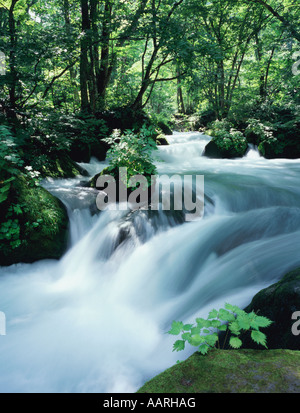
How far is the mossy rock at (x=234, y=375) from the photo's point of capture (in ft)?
4.08

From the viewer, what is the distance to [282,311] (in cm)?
190

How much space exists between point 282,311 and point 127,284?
7.88 ft

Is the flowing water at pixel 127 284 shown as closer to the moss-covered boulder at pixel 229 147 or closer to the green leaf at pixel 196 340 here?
the green leaf at pixel 196 340

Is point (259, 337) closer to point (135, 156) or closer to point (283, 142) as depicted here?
point (135, 156)

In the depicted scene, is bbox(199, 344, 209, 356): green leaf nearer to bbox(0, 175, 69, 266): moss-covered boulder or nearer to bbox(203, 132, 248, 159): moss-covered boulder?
bbox(0, 175, 69, 266): moss-covered boulder

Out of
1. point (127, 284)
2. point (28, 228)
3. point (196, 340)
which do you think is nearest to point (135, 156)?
point (28, 228)

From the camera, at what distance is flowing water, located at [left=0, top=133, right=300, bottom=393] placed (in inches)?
100

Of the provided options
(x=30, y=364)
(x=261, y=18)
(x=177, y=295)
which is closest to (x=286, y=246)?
(x=177, y=295)

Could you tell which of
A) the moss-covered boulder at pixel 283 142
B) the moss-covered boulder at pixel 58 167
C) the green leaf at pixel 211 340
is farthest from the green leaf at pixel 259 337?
the moss-covered boulder at pixel 283 142

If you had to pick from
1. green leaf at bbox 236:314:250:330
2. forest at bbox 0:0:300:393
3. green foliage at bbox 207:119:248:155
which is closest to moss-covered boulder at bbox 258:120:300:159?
green foliage at bbox 207:119:248:155

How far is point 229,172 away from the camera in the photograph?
27.1 ft
